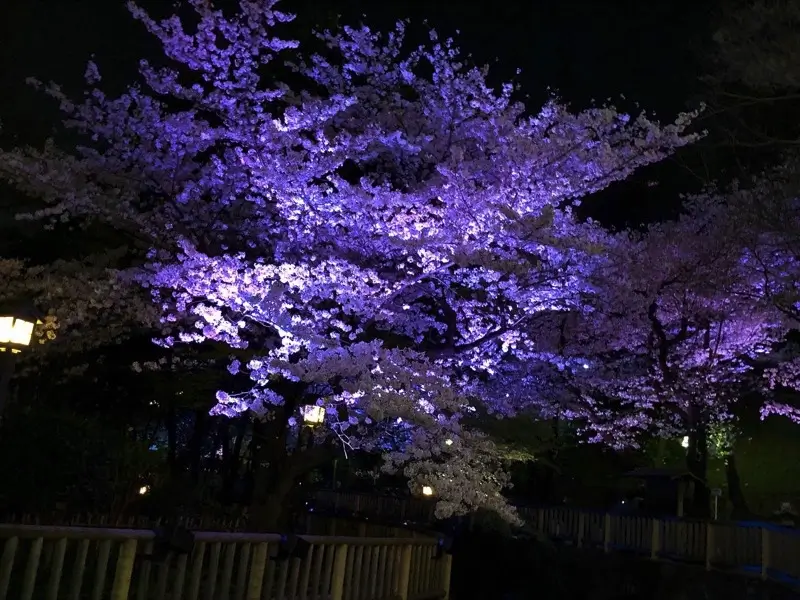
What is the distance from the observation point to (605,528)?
569 inches

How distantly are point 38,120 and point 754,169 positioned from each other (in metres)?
14.0

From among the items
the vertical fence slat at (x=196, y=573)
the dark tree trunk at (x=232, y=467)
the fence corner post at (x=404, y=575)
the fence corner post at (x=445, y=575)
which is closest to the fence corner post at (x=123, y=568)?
the vertical fence slat at (x=196, y=573)

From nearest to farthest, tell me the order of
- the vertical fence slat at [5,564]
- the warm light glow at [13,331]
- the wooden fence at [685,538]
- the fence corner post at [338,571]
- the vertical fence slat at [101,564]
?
1. the vertical fence slat at [5,564]
2. the vertical fence slat at [101,564]
3. the warm light glow at [13,331]
4. the fence corner post at [338,571]
5. the wooden fence at [685,538]

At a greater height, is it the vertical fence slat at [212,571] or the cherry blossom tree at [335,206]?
the cherry blossom tree at [335,206]

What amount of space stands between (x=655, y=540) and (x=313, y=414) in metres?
8.40

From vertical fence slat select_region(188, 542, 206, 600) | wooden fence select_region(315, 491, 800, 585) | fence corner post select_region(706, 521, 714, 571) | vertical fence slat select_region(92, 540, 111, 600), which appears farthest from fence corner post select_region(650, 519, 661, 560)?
vertical fence slat select_region(92, 540, 111, 600)

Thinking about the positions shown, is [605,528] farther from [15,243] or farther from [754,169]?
[15,243]

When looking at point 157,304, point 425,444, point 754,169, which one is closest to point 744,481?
point 754,169

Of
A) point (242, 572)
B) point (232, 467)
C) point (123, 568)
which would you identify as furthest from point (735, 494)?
point (123, 568)

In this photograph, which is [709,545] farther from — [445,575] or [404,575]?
[404,575]

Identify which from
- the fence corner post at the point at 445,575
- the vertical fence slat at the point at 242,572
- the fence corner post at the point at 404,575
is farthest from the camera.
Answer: the fence corner post at the point at 445,575

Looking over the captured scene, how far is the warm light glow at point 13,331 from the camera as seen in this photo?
19.2ft

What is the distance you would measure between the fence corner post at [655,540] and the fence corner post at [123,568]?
11.9 meters

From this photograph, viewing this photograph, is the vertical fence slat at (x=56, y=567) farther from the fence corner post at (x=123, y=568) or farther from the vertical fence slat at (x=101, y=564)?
the fence corner post at (x=123, y=568)
